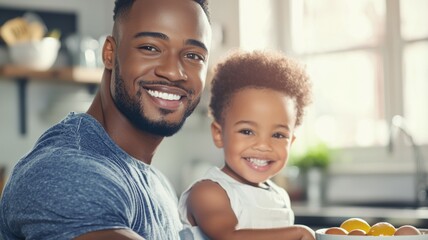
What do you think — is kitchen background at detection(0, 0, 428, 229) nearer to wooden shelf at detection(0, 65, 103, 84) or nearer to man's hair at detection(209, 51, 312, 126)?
wooden shelf at detection(0, 65, 103, 84)

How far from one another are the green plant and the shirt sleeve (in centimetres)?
343

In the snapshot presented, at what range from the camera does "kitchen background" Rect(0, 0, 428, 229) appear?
4207 millimetres

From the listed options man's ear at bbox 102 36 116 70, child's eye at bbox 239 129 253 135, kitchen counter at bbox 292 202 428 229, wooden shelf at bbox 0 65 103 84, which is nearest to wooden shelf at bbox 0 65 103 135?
wooden shelf at bbox 0 65 103 84

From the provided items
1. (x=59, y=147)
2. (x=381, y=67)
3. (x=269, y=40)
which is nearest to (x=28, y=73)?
(x=269, y=40)

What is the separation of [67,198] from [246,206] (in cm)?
57

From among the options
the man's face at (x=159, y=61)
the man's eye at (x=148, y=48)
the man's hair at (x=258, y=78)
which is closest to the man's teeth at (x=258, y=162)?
the man's hair at (x=258, y=78)

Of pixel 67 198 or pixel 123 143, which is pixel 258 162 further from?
pixel 67 198

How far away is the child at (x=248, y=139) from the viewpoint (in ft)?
4.56

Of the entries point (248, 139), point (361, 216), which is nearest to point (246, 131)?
point (248, 139)

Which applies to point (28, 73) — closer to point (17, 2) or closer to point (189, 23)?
point (17, 2)

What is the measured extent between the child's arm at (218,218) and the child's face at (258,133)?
79mm

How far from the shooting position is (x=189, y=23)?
3.76ft

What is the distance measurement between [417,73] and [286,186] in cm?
103

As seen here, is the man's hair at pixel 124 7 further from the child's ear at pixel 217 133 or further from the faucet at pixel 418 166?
the faucet at pixel 418 166
